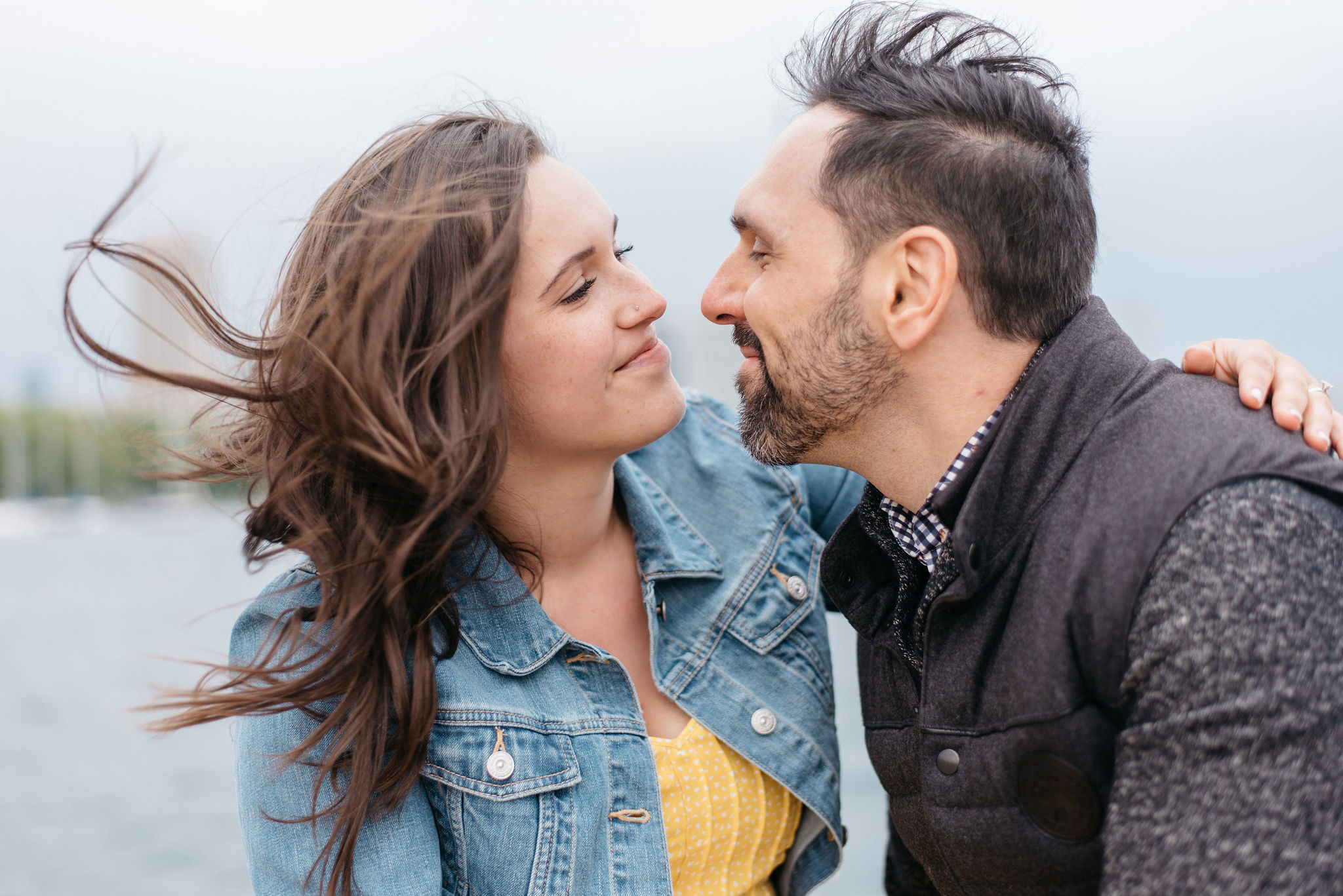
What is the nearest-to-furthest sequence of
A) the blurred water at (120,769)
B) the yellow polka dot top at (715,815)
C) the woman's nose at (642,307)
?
1. the yellow polka dot top at (715,815)
2. the woman's nose at (642,307)
3. the blurred water at (120,769)

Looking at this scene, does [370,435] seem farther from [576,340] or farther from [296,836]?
[296,836]

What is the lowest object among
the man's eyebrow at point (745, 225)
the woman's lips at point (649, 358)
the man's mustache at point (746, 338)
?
the woman's lips at point (649, 358)

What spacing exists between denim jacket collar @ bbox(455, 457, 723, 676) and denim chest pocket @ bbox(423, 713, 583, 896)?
0.15m

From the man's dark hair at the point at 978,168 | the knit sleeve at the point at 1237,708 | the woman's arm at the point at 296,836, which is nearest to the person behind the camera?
the knit sleeve at the point at 1237,708

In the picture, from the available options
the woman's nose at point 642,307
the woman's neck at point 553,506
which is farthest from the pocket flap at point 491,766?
the woman's nose at point 642,307

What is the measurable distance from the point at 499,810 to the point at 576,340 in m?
0.90

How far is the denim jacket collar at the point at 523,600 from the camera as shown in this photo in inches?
80.0

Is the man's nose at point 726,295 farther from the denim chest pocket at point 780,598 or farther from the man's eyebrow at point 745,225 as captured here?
the denim chest pocket at point 780,598

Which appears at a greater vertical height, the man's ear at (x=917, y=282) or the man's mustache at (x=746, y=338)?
the man's ear at (x=917, y=282)

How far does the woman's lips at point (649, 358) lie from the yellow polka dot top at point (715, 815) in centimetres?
74

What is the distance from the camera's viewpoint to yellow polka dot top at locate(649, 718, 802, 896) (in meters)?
2.06

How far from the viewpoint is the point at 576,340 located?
2092mm

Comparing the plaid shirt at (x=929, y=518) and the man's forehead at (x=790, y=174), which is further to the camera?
the man's forehead at (x=790, y=174)

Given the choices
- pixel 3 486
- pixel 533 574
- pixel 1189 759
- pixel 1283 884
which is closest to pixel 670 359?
pixel 533 574
